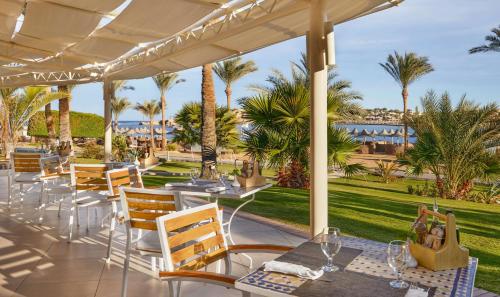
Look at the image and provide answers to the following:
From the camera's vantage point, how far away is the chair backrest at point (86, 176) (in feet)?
17.4

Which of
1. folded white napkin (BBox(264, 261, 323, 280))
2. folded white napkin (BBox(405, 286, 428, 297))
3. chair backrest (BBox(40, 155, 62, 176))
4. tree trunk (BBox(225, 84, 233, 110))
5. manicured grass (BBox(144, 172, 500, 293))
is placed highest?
tree trunk (BBox(225, 84, 233, 110))

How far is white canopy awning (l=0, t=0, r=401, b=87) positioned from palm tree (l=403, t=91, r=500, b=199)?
719 centimetres

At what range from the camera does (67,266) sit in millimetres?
4285

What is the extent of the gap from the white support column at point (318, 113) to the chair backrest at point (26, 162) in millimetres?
4702

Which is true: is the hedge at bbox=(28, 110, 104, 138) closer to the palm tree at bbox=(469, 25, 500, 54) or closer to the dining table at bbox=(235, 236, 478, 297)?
the palm tree at bbox=(469, 25, 500, 54)

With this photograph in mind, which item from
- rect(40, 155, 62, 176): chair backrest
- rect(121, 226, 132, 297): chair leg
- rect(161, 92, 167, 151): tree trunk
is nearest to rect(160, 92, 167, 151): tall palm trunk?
rect(161, 92, 167, 151): tree trunk

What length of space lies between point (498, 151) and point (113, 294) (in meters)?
11.5

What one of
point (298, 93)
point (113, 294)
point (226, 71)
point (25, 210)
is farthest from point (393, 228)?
point (226, 71)

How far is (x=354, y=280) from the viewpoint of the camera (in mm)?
1920

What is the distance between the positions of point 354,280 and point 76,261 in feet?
11.0

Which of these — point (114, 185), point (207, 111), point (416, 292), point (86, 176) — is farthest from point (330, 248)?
point (207, 111)

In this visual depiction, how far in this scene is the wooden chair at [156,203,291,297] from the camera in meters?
2.20

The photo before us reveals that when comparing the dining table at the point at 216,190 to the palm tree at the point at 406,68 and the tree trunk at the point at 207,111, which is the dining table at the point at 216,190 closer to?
the tree trunk at the point at 207,111

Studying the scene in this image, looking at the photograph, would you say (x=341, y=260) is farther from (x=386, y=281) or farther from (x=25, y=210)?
(x=25, y=210)
